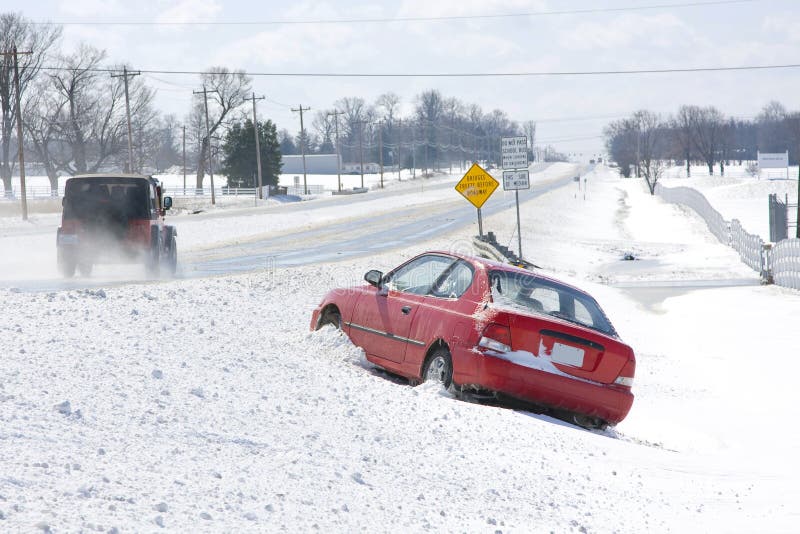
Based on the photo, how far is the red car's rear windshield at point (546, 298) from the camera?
27.2ft

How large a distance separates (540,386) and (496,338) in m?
0.56

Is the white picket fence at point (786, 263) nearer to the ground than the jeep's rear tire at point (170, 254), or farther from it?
nearer to the ground

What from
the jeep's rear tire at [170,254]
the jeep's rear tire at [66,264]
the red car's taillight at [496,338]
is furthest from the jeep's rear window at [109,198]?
the red car's taillight at [496,338]

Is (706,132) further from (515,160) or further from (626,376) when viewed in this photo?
(626,376)

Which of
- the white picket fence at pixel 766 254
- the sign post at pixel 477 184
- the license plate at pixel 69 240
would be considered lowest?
the white picket fence at pixel 766 254

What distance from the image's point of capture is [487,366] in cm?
772

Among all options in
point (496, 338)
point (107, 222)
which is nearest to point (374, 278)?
point (496, 338)

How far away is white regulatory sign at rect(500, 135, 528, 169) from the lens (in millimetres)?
24219

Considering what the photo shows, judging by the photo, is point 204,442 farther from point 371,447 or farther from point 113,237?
point 113,237

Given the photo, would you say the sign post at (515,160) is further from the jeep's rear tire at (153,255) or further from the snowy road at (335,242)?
the jeep's rear tire at (153,255)

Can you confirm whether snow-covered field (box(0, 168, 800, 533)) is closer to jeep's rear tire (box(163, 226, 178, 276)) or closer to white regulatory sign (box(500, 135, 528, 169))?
jeep's rear tire (box(163, 226, 178, 276))

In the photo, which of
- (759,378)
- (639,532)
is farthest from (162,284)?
(639,532)

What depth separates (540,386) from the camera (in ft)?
25.8

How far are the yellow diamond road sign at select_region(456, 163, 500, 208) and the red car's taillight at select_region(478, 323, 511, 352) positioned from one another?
51.7 feet
